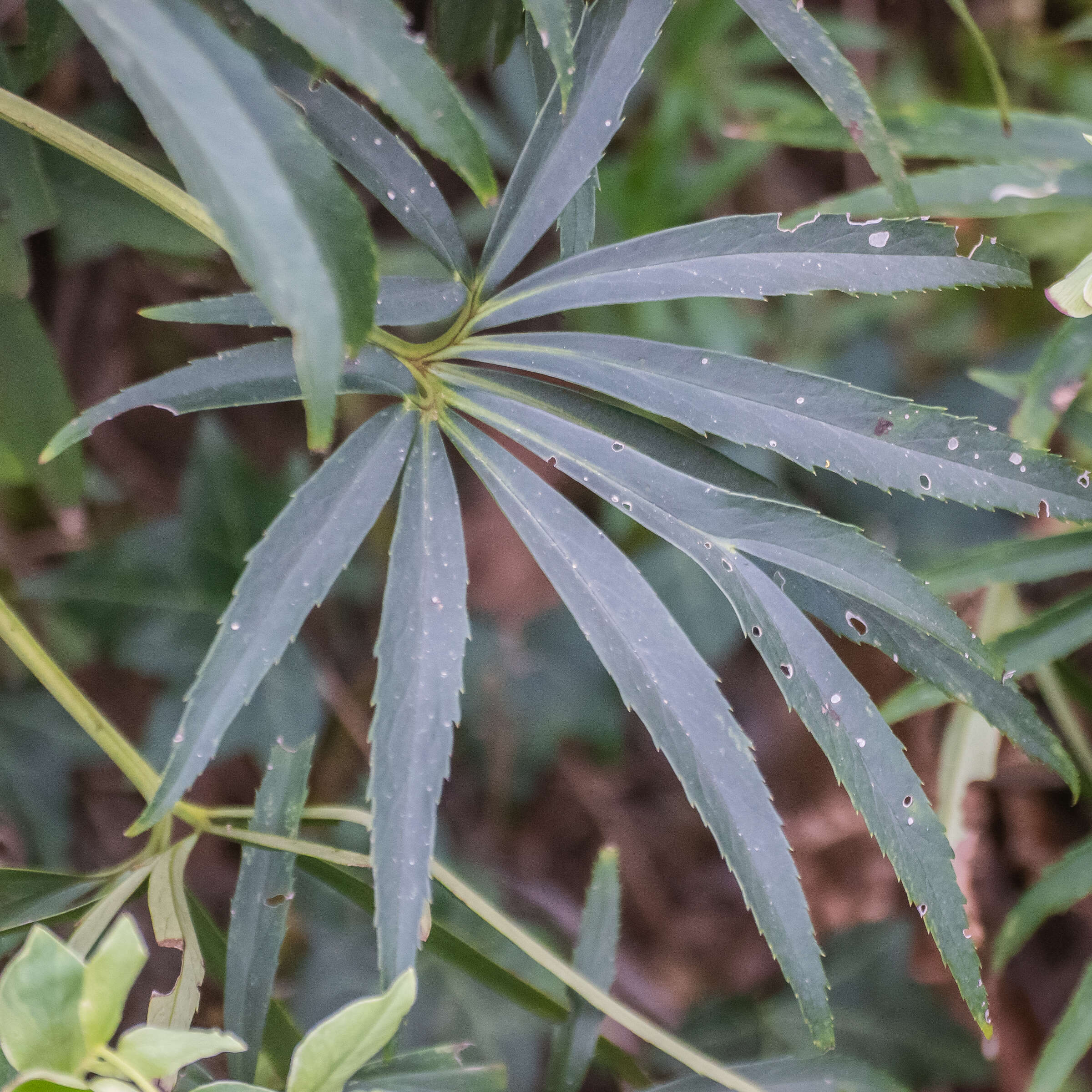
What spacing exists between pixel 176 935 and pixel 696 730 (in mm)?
293

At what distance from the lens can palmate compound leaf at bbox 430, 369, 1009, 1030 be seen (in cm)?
42

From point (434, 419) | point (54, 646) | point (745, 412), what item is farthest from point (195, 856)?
point (745, 412)

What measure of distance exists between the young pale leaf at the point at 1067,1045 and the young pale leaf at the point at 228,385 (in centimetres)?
61

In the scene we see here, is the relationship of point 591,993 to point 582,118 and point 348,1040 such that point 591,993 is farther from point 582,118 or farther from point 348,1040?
point 582,118

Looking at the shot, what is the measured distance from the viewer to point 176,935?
0.45 m

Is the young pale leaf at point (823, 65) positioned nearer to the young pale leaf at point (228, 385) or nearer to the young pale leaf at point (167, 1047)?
the young pale leaf at point (228, 385)

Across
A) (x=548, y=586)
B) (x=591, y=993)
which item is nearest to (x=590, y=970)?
(x=591, y=993)

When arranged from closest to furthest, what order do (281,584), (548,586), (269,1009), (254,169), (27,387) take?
(254,169) < (281,584) < (269,1009) < (27,387) < (548,586)

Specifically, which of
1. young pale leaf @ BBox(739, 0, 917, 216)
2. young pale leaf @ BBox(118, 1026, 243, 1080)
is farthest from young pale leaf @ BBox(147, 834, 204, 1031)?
young pale leaf @ BBox(739, 0, 917, 216)

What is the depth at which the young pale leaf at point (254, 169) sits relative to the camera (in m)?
0.26

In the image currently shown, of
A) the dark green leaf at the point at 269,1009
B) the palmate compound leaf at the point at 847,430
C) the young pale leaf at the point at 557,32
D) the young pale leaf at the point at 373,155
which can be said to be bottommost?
the dark green leaf at the point at 269,1009

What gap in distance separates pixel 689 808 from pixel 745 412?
1.00 metres

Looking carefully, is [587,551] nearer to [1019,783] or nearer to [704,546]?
[704,546]

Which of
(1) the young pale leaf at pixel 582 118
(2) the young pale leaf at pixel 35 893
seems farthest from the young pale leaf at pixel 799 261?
(2) the young pale leaf at pixel 35 893
